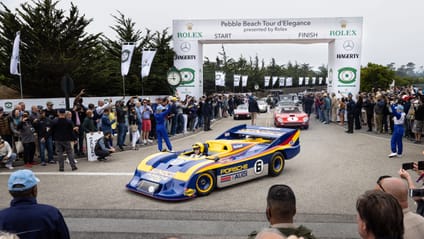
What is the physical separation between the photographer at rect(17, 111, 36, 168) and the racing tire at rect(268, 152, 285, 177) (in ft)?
22.6

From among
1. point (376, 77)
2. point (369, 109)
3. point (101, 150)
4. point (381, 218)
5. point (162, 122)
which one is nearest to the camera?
point (381, 218)

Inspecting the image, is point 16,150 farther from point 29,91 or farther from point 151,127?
point 29,91

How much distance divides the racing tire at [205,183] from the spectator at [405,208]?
4.48 meters

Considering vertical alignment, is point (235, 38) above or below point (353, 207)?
above

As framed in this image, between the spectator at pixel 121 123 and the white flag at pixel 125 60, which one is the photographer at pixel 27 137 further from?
the white flag at pixel 125 60

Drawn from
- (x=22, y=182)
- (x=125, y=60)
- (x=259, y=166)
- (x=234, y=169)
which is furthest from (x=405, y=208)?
(x=125, y=60)

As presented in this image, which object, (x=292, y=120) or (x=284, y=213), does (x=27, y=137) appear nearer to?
(x=284, y=213)

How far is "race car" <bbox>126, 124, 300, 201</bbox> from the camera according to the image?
23.5 feet

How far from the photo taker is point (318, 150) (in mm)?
12664

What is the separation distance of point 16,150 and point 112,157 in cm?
289

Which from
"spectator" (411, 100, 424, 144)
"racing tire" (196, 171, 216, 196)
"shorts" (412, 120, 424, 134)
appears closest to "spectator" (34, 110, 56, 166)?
"racing tire" (196, 171, 216, 196)

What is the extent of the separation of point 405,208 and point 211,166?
476 centimetres

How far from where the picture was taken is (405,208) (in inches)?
121

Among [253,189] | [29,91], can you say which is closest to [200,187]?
[253,189]
